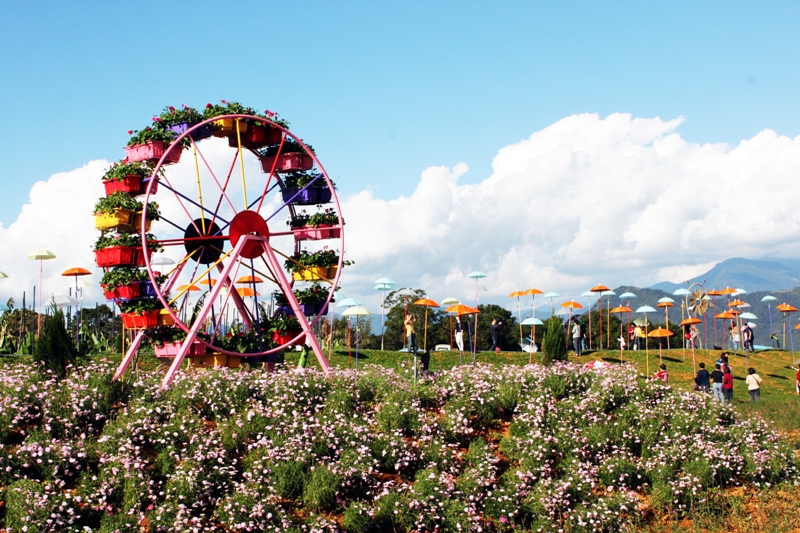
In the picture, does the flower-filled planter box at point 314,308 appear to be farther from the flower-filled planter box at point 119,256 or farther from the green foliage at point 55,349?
the green foliage at point 55,349

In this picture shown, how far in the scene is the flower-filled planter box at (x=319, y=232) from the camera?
65.2 feet

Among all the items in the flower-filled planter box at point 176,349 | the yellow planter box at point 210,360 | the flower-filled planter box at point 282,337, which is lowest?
the yellow planter box at point 210,360

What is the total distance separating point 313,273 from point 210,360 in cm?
334

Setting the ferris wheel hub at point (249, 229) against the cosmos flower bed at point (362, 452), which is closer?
the cosmos flower bed at point (362, 452)

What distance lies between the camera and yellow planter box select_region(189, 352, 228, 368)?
1788 centimetres

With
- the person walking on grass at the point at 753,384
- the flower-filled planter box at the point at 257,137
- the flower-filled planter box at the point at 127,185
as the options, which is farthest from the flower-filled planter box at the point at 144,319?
the person walking on grass at the point at 753,384

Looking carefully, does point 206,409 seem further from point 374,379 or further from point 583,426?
point 583,426

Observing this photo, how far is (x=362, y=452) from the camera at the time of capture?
12.9m

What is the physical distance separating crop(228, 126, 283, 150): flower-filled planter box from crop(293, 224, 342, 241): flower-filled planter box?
90.6 inches

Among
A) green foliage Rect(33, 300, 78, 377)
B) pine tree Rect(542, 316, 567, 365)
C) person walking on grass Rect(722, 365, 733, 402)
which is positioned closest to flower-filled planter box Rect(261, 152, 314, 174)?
green foliage Rect(33, 300, 78, 377)

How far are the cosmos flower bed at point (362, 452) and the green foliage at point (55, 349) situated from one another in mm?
363

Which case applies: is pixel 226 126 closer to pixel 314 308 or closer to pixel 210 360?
pixel 314 308

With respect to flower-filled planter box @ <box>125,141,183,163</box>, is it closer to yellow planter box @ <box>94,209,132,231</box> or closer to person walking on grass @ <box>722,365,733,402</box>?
yellow planter box @ <box>94,209,132,231</box>

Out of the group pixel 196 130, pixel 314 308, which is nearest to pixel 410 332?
pixel 314 308
